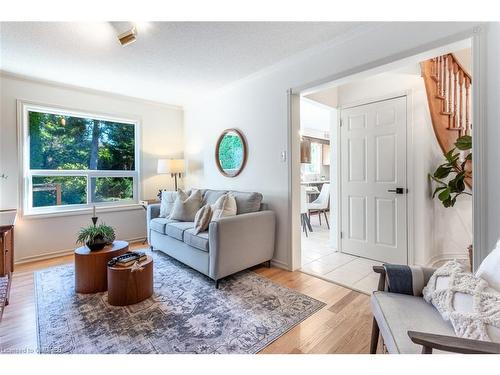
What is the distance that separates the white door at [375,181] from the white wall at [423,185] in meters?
0.11

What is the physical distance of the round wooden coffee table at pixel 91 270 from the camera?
84.0 inches

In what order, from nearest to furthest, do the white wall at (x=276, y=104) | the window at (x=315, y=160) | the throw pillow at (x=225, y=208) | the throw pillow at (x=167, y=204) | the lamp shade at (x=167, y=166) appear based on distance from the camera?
the white wall at (x=276, y=104) < the throw pillow at (x=225, y=208) < the throw pillow at (x=167, y=204) < the lamp shade at (x=167, y=166) < the window at (x=315, y=160)

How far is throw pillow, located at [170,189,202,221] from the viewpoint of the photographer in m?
3.01

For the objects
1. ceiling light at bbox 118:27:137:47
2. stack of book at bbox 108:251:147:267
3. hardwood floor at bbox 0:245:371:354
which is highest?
ceiling light at bbox 118:27:137:47

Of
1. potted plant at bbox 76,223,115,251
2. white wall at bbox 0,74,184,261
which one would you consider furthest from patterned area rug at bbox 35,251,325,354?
white wall at bbox 0,74,184,261

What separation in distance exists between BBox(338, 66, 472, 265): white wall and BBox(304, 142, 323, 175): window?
3860mm

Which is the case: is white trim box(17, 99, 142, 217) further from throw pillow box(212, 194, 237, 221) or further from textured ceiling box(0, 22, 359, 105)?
throw pillow box(212, 194, 237, 221)

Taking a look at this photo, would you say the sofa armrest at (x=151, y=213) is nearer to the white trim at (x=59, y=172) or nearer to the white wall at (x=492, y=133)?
the white trim at (x=59, y=172)

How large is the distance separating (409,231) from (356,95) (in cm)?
180

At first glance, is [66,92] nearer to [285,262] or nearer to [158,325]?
[158,325]

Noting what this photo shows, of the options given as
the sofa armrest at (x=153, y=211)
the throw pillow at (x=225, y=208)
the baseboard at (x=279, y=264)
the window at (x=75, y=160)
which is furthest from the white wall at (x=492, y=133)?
the window at (x=75, y=160)

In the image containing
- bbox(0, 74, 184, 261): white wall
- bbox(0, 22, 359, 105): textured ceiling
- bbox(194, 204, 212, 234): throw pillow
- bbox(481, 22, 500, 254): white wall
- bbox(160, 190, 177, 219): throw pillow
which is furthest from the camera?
bbox(160, 190, 177, 219): throw pillow

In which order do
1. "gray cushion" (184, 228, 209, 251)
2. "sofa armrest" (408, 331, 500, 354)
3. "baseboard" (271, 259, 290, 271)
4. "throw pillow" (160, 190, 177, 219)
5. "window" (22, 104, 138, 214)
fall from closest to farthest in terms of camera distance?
1. "sofa armrest" (408, 331, 500, 354)
2. "gray cushion" (184, 228, 209, 251)
3. "baseboard" (271, 259, 290, 271)
4. "window" (22, 104, 138, 214)
5. "throw pillow" (160, 190, 177, 219)

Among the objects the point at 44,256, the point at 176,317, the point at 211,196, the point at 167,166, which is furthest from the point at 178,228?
the point at 44,256
